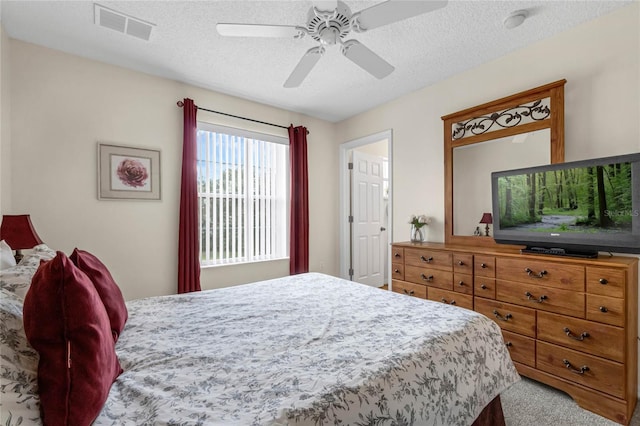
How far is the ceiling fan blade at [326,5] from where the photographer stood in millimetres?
1551

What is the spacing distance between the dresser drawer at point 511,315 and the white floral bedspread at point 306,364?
0.78 m

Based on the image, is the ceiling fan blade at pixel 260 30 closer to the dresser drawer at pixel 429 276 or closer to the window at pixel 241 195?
the window at pixel 241 195

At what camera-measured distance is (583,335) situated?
5.92 ft

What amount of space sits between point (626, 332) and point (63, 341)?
2.68 m

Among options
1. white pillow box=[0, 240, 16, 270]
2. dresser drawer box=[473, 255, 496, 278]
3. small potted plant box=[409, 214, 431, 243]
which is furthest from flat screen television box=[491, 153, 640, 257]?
white pillow box=[0, 240, 16, 270]

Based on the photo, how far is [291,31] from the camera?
172 cm

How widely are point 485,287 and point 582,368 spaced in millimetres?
710

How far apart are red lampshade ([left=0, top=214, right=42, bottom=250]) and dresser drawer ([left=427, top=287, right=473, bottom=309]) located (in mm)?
3150

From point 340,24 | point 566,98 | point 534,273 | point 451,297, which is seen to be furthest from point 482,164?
point 340,24

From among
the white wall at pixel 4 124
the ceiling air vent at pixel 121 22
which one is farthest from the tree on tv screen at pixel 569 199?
the white wall at pixel 4 124

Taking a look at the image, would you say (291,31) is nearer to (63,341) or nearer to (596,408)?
(63,341)

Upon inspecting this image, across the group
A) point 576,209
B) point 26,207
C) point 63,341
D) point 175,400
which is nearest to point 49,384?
point 63,341

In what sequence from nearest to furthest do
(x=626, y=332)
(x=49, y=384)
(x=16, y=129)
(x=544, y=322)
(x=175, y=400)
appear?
(x=49, y=384), (x=175, y=400), (x=626, y=332), (x=544, y=322), (x=16, y=129)

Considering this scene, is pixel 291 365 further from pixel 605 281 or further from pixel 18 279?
pixel 605 281
